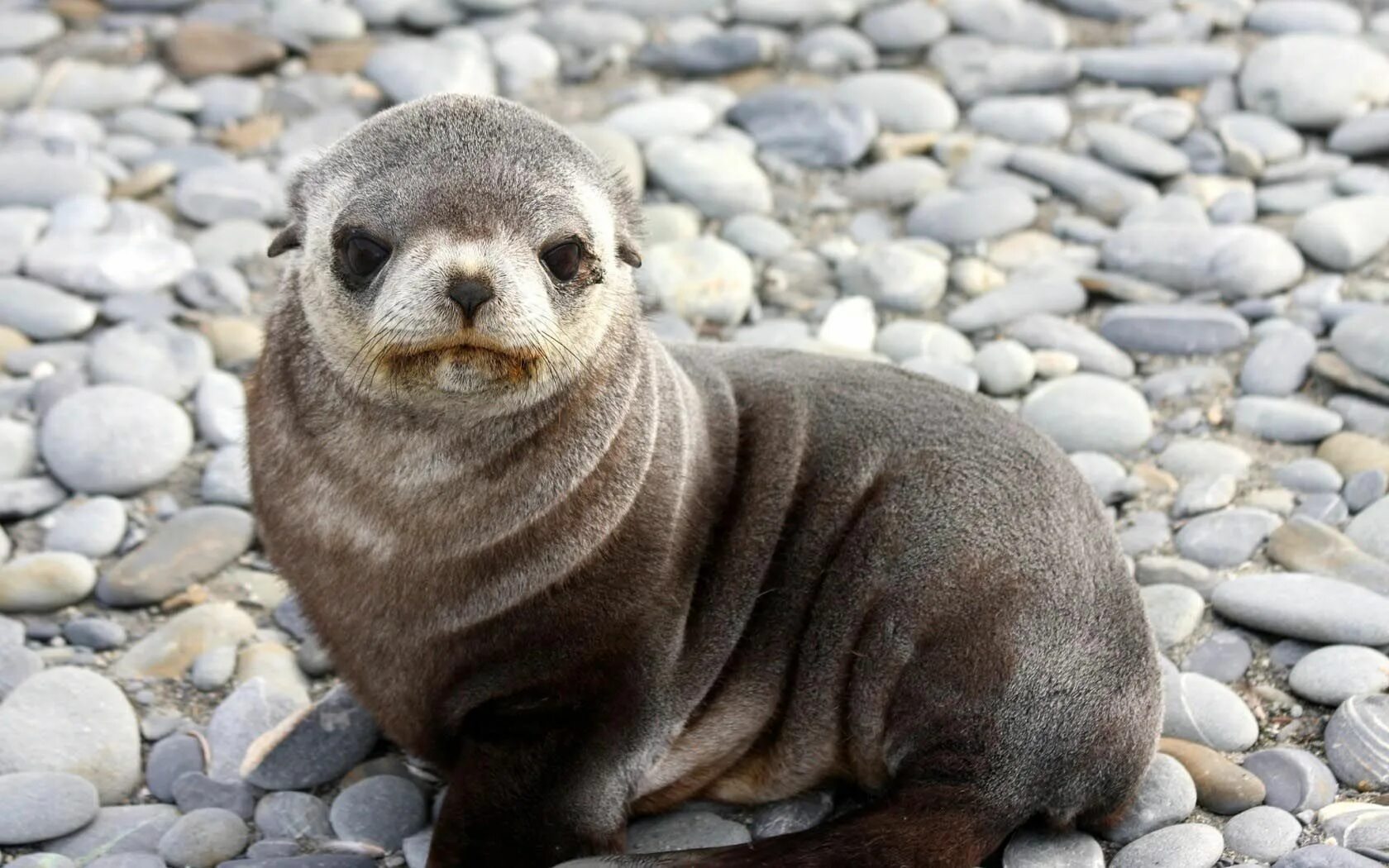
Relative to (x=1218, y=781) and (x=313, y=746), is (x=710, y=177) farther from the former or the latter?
(x=1218, y=781)

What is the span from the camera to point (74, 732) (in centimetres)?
535

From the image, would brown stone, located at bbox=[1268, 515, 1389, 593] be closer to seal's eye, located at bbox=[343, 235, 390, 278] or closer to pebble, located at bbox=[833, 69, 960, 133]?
seal's eye, located at bbox=[343, 235, 390, 278]

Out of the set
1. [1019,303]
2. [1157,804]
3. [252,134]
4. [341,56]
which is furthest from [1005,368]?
[341,56]

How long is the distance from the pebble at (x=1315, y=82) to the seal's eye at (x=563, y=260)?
607 cm

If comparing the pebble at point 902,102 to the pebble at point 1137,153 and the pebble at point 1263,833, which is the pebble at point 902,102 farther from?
the pebble at point 1263,833

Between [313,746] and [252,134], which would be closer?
[313,746]

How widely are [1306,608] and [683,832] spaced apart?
221 cm

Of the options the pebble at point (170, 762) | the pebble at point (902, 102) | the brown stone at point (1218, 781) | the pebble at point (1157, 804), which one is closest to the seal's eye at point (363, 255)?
the pebble at point (170, 762)

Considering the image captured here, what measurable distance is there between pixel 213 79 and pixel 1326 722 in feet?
23.2

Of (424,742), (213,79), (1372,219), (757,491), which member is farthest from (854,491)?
(213,79)

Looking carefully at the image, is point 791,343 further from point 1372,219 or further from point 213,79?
point 213,79

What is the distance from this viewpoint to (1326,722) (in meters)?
5.37

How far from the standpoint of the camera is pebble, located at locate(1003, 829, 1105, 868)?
15.9ft

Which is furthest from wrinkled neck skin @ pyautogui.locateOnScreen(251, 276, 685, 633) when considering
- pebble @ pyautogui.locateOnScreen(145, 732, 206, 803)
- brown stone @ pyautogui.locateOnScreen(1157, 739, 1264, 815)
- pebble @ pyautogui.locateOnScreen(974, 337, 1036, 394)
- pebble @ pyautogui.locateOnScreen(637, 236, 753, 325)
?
pebble @ pyautogui.locateOnScreen(637, 236, 753, 325)
